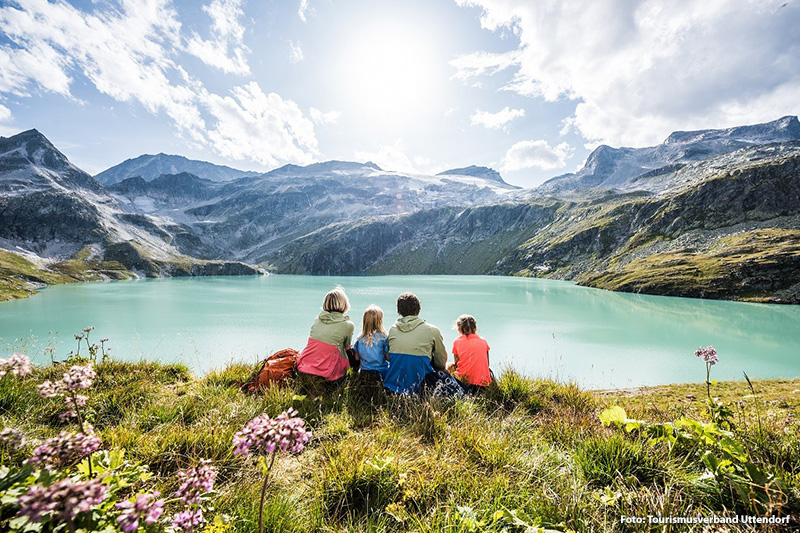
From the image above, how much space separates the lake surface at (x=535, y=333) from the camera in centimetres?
1945

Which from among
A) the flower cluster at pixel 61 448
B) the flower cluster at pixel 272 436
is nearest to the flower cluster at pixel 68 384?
the flower cluster at pixel 61 448

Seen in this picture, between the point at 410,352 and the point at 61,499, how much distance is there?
5.87 m

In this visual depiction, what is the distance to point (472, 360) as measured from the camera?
24.5ft

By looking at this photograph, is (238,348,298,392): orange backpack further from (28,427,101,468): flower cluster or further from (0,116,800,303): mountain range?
(0,116,800,303): mountain range

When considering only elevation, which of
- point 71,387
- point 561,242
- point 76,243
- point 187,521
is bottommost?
point 187,521

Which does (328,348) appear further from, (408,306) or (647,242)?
(647,242)

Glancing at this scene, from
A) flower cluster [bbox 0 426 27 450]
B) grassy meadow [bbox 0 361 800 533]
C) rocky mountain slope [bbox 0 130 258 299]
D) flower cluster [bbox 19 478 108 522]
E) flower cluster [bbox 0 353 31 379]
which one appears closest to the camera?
flower cluster [bbox 19 478 108 522]

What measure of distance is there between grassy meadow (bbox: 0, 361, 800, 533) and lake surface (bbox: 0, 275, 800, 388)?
5.97 meters

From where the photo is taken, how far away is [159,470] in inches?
147

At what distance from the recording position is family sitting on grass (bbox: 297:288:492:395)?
6891 millimetres

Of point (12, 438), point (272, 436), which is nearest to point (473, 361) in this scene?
point (272, 436)

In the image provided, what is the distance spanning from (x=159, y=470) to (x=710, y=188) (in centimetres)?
12208

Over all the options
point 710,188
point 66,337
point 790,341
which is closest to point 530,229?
point 710,188

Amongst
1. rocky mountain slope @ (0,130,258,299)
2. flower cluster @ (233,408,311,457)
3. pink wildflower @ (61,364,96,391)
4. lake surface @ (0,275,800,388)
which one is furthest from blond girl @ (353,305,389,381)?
rocky mountain slope @ (0,130,258,299)
